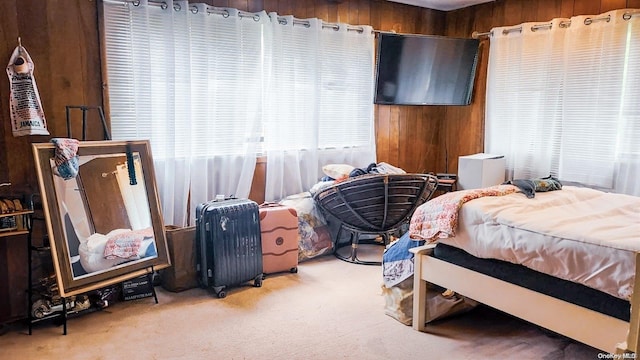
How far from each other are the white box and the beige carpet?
5.98 feet

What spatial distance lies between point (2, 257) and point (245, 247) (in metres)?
1.46

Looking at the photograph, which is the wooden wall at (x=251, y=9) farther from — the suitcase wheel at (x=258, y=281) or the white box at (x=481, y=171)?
the suitcase wheel at (x=258, y=281)

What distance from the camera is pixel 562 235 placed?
203cm

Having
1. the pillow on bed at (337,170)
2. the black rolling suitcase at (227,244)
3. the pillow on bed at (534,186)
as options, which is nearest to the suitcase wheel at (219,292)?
the black rolling suitcase at (227,244)

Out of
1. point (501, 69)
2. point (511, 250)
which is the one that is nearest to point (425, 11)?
point (501, 69)

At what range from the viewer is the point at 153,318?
2930 mm

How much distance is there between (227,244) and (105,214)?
81 cm

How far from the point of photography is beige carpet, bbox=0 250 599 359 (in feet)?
8.14

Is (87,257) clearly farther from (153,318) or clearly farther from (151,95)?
(151,95)

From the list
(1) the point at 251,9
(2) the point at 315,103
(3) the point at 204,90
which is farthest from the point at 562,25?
(3) the point at 204,90

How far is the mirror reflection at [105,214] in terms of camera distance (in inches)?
112

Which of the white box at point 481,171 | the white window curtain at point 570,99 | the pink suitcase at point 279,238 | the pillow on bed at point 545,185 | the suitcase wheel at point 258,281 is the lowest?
the suitcase wheel at point 258,281

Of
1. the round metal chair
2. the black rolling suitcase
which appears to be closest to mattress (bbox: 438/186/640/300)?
the round metal chair

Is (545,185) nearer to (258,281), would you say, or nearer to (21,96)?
(258,281)
